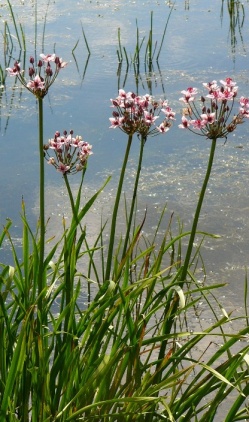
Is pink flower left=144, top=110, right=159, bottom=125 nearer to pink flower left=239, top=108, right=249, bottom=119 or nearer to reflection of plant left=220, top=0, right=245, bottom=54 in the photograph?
pink flower left=239, top=108, right=249, bottom=119

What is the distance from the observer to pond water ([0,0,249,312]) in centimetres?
361

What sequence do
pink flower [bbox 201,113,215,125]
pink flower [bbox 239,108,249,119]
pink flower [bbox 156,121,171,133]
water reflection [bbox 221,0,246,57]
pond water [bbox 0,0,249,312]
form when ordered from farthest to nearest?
water reflection [bbox 221,0,246,57], pond water [bbox 0,0,249,312], pink flower [bbox 156,121,171,133], pink flower [bbox 239,108,249,119], pink flower [bbox 201,113,215,125]

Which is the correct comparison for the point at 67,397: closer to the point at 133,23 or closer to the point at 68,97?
the point at 68,97

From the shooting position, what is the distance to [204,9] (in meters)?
7.05

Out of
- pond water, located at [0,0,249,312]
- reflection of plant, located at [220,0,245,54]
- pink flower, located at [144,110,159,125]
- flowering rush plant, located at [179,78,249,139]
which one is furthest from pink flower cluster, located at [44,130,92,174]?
reflection of plant, located at [220,0,245,54]

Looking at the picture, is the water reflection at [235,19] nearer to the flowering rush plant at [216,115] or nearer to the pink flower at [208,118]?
the flowering rush plant at [216,115]

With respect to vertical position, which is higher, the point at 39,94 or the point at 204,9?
the point at 39,94

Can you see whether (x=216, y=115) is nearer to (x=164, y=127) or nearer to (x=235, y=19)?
(x=164, y=127)

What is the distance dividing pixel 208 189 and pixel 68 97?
4.71ft

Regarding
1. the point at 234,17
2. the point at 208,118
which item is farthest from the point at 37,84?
the point at 234,17

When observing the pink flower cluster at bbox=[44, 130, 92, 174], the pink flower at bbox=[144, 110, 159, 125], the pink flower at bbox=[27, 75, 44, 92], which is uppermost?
the pink flower at bbox=[27, 75, 44, 92]

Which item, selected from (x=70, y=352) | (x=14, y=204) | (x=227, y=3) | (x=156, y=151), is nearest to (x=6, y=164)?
(x=14, y=204)

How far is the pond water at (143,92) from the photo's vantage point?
142 inches

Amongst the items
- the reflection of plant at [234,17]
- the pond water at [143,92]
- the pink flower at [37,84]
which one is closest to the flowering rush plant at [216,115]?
the pink flower at [37,84]
